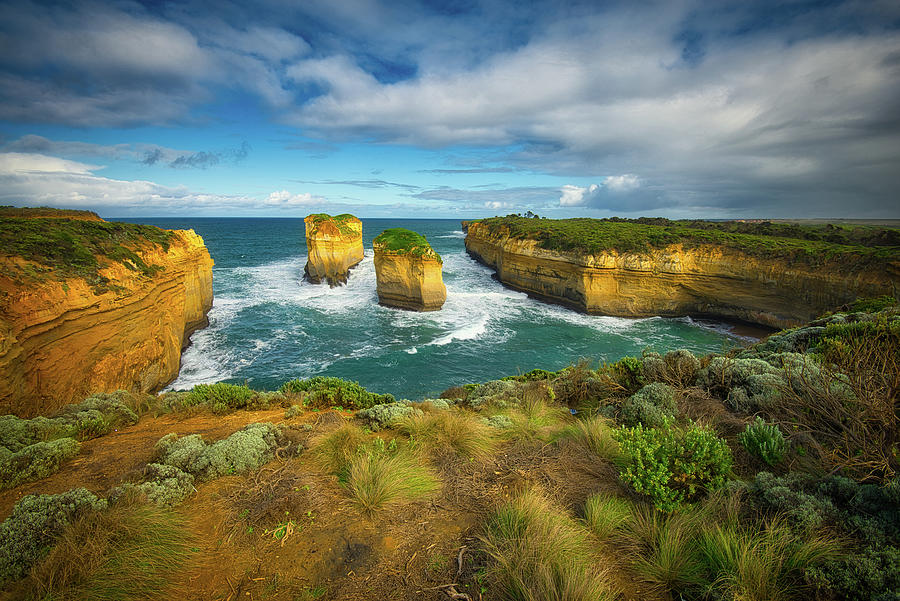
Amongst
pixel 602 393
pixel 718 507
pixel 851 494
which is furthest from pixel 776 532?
pixel 602 393

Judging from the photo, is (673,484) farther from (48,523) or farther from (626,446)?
(48,523)

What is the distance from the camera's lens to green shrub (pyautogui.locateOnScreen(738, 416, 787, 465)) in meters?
3.94

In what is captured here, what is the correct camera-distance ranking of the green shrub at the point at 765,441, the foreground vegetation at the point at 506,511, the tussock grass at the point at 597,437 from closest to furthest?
the foreground vegetation at the point at 506,511 → the green shrub at the point at 765,441 → the tussock grass at the point at 597,437

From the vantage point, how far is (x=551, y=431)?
579 centimetres

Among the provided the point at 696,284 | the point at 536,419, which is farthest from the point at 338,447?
the point at 696,284

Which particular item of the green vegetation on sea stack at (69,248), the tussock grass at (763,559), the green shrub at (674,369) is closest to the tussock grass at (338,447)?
the tussock grass at (763,559)

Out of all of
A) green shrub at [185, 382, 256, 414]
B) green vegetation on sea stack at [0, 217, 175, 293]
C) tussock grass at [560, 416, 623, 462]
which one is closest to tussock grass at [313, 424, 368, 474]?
tussock grass at [560, 416, 623, 462]

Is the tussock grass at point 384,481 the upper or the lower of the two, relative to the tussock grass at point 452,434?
upper

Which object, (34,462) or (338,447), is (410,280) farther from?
(34,462)

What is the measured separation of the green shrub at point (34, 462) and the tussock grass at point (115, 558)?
186 centimetres

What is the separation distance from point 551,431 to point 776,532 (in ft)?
10.5

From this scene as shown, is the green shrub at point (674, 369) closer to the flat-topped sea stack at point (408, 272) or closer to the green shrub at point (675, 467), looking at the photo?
the green shrub at point (675, 467)

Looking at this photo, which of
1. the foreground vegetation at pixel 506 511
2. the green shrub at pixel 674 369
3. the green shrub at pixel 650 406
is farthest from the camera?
the green shrub at pixel 674 369

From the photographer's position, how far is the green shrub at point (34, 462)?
4.00m
